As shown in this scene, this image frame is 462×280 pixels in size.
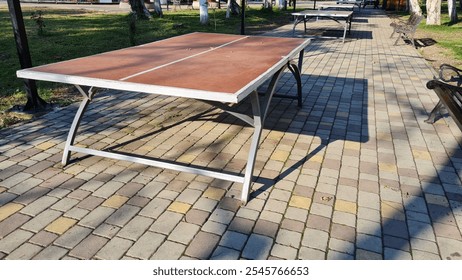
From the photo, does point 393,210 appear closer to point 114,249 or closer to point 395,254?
point 395,254

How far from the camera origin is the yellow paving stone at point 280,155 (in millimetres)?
3770

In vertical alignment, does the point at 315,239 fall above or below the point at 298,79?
below

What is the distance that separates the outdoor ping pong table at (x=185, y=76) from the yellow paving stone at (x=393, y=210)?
1.12m

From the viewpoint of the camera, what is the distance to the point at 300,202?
117 inches

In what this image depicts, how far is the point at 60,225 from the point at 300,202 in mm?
1902

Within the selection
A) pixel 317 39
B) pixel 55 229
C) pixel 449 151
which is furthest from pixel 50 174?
pixel 317 39

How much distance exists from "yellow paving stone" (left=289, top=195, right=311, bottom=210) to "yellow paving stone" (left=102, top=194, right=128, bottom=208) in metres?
1.41

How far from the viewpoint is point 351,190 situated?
3172mm

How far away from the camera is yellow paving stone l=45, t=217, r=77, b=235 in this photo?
2.57m

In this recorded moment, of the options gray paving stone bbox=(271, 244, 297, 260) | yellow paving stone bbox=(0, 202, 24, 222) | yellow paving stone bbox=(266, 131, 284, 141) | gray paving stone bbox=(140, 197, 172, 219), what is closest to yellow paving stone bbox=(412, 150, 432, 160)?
yellow paving stone bbox=(266, 131, 284, 141)

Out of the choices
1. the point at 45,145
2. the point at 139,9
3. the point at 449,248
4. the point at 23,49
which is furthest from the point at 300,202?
the point at 139,9

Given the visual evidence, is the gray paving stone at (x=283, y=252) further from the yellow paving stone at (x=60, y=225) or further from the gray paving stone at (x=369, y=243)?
the yellow paving stone at (x=60, y=225)

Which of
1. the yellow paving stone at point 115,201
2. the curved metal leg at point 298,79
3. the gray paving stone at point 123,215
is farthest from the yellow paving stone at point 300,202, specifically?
the curved metal leg at point 298,79
